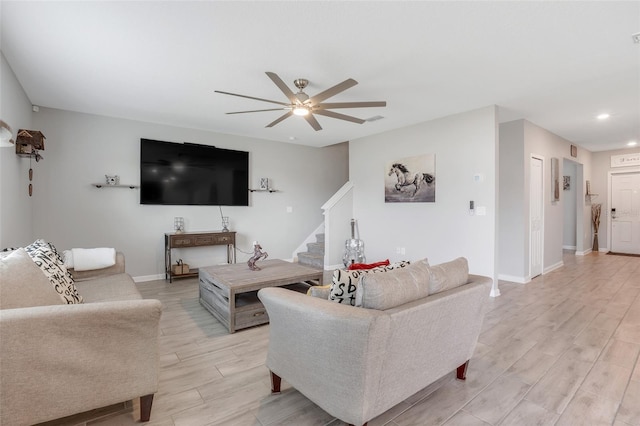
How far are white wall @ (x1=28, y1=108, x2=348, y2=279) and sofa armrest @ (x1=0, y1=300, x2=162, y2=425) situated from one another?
12.3 feet

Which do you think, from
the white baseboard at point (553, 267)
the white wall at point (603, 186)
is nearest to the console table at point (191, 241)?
the white baseboard at point (553, 267)

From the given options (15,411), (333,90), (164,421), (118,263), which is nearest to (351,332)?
(164,421)

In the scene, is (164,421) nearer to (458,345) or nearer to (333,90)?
(458,345)

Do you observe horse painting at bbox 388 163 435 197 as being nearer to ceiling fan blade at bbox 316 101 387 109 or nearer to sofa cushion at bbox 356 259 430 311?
ceiling fan blade at bbox 316 101 387 109

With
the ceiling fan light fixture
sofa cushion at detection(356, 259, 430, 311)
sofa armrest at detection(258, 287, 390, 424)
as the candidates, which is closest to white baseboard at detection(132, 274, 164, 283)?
the ceiling fan light fixture

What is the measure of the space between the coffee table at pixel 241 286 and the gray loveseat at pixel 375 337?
1039mm

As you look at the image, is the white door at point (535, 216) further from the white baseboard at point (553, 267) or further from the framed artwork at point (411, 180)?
the framed artwork at point (411, 180)

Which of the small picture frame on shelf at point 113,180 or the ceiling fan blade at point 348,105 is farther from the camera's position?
the small picture frame on shelf at point 113,180

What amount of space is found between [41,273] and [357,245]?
4608 millimetres

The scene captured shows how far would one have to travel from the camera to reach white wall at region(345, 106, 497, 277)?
164 inches

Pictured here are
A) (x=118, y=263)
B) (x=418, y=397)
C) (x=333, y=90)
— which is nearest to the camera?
(x=418, y=397)

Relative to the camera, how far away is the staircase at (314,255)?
224 inches

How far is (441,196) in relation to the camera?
474 centimetres

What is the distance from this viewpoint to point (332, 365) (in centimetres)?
150
